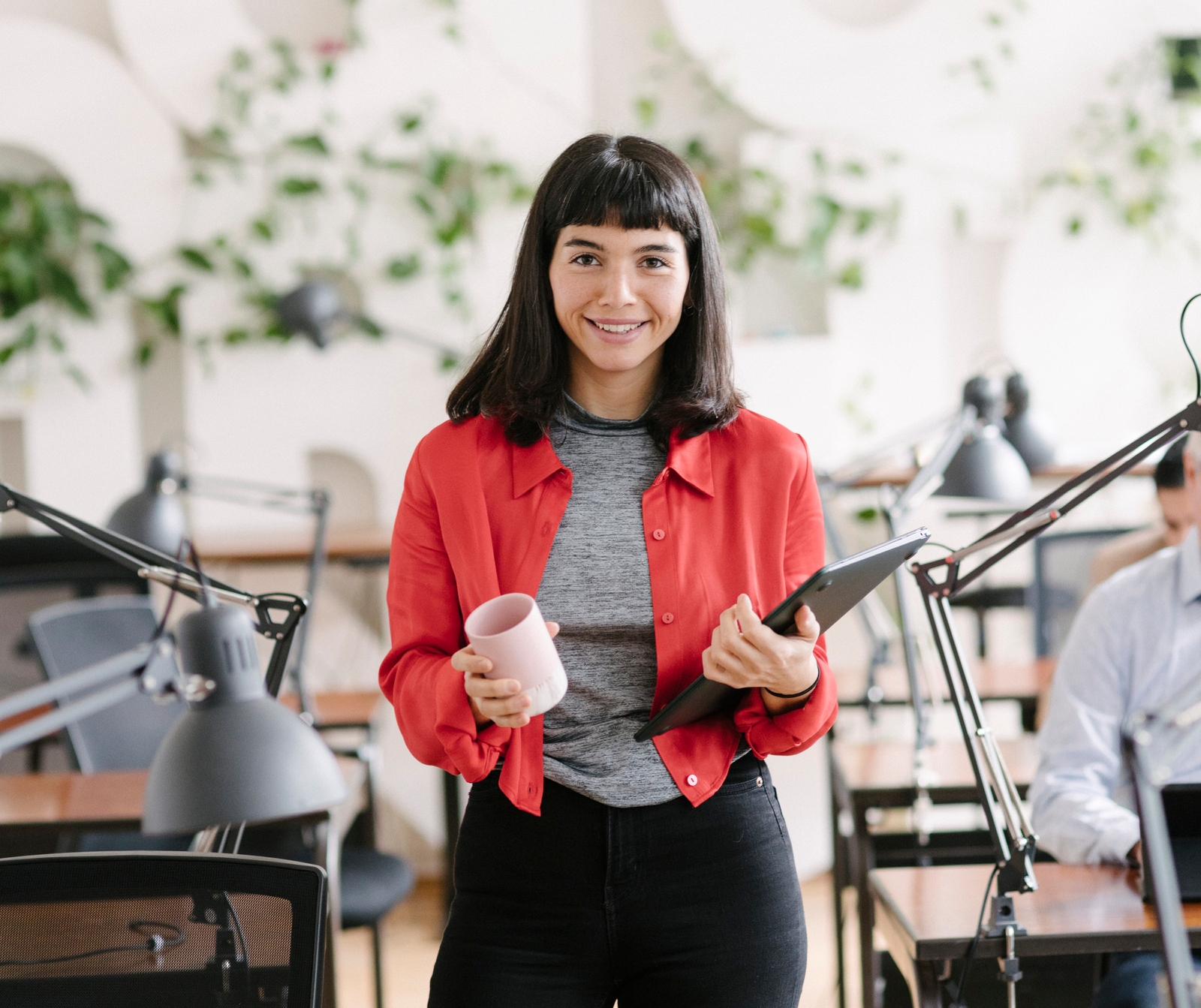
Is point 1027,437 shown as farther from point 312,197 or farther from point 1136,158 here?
point 312,197

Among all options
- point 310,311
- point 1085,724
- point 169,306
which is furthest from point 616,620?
point 169,306

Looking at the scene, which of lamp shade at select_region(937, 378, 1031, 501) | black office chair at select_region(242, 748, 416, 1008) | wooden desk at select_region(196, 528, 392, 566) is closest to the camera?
lamp shade at select_region(937, 378, 1031, 501)

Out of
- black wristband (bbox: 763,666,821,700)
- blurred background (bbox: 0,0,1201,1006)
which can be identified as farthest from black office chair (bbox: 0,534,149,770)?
black wristband (bbox: 763,666,821,700)

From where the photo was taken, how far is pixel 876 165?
12.0 ft

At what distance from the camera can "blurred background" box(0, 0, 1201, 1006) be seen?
3.59 metres

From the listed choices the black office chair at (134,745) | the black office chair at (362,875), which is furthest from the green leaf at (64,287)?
the black office chair at (362,875)

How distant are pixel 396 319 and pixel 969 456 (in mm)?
2135

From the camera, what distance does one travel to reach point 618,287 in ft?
3.85

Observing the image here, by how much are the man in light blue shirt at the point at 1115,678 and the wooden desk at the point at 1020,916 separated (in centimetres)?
11

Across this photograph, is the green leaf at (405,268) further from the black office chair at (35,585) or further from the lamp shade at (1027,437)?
Result: the lamp shade at (1027,437)

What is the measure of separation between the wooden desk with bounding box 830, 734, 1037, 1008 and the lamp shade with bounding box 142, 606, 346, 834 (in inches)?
51.5

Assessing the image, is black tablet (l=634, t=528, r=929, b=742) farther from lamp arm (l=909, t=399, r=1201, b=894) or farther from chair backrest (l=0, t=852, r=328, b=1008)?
chair backrest (l=0, t=852, r=328, b=1008)

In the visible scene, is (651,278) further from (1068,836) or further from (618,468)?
(1068,836)

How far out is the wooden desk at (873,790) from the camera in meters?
2.12
